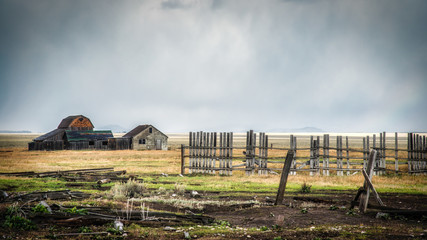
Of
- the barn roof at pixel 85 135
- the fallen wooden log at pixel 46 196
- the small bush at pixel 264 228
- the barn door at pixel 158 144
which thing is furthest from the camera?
the barn door at pixel 158 144

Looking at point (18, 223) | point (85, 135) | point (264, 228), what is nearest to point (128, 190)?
point (18, 223)

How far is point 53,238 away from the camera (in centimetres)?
712

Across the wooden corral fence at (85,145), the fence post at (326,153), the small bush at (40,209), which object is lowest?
the wooden corral fence at (85,145)

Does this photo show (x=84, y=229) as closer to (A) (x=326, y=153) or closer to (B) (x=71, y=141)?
(A) (x=326, y=153)

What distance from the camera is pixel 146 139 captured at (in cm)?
6222

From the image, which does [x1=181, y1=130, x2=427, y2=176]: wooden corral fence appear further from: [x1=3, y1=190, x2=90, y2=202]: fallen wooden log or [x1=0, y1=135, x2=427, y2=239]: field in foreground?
[x1=3, y1=190, x2=90, y2=202]: fallen wooden log

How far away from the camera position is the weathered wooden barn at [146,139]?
61094 mm

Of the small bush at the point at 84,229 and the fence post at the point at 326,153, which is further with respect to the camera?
the fence post at the point at 326,153

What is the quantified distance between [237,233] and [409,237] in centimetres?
360

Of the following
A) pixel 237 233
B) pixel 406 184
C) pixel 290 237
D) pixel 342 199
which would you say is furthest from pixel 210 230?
pixel 406 184

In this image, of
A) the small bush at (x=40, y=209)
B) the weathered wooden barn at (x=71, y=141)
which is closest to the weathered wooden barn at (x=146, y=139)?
the weathered wooden barn at (x=71, y=141)

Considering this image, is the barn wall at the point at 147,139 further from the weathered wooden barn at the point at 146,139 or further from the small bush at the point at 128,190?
the small bush at the point at 128,190

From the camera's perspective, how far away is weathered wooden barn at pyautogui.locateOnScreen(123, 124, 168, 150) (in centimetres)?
6109

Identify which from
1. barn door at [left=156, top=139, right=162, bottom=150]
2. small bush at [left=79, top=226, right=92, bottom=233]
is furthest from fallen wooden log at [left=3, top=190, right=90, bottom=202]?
barn door at [left=156, top=139, right=162, bottom=150]
